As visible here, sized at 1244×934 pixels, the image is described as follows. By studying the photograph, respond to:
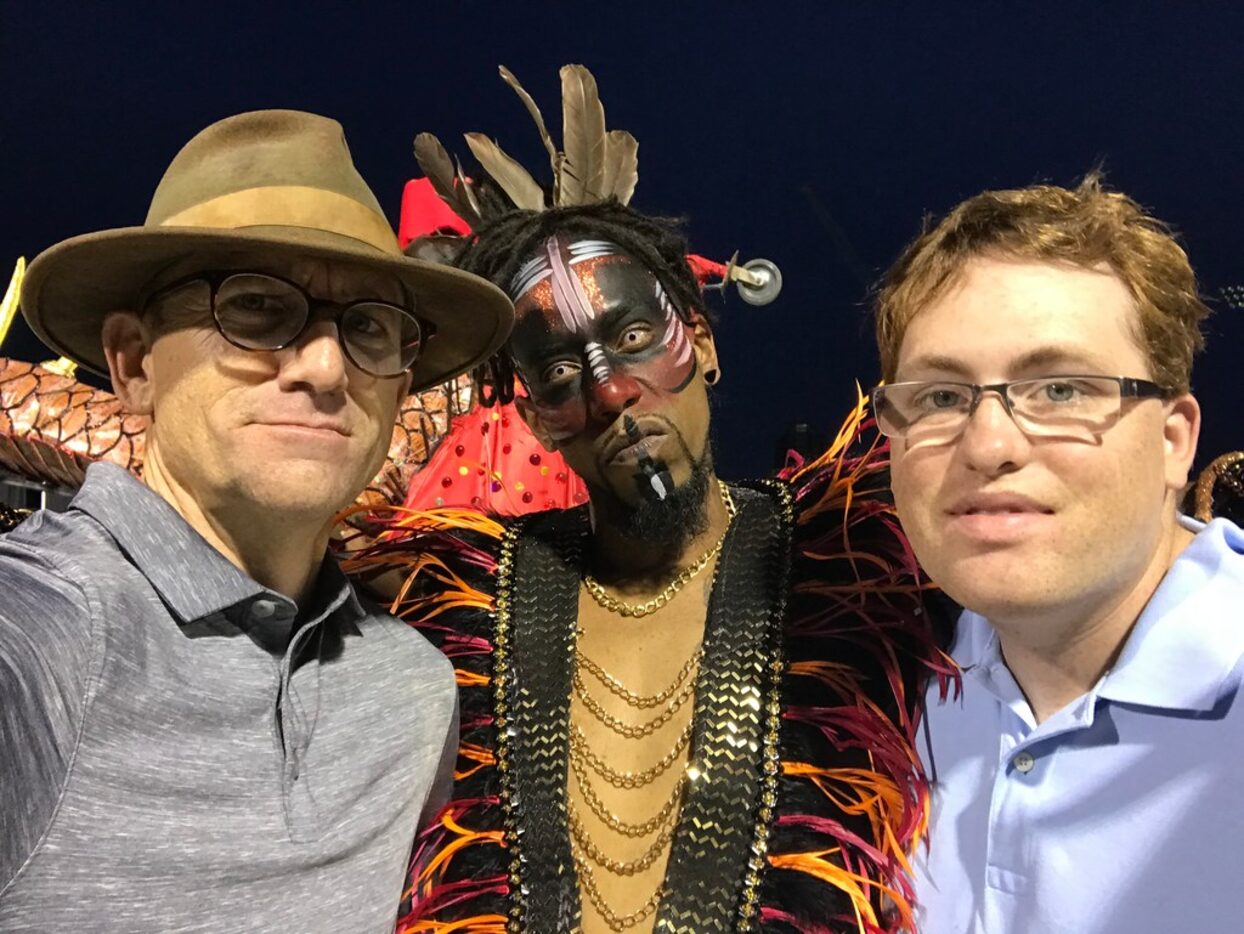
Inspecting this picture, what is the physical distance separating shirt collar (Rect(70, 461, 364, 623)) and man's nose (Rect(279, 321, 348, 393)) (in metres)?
0.18

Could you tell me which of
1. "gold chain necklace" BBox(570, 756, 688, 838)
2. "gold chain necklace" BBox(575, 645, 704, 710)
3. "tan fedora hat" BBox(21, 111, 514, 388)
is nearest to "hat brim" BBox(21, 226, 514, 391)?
"tan fedora hat" BBox(21, 111, 514, 388)

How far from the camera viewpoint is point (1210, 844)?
71cm

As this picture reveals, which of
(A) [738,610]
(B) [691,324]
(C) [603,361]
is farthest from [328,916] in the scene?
(B) [691,324]

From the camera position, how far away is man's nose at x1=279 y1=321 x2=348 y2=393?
2.81ft

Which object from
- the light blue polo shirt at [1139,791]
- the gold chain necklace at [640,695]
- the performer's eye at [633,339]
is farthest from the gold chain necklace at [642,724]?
the performer's eye at [633,339]

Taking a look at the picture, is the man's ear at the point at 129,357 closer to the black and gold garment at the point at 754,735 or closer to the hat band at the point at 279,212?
the hat band at the point at 279,212

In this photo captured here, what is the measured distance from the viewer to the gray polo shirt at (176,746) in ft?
2.16

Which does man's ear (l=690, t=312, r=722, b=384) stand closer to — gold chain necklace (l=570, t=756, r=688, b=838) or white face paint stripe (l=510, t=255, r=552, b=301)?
white face paint stripe (l=510, t=255, r=552, b=301)

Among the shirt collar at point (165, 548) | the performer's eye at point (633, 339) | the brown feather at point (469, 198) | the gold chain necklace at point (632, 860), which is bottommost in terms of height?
the gold chain necklace at point (632, 860)

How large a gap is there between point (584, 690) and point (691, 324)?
613 mm

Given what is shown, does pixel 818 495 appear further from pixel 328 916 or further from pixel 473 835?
pixel 328 916

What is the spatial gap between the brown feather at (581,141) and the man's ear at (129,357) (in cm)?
72

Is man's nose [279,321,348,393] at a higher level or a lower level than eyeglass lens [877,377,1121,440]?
higher

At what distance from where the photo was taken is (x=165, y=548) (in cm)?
81
